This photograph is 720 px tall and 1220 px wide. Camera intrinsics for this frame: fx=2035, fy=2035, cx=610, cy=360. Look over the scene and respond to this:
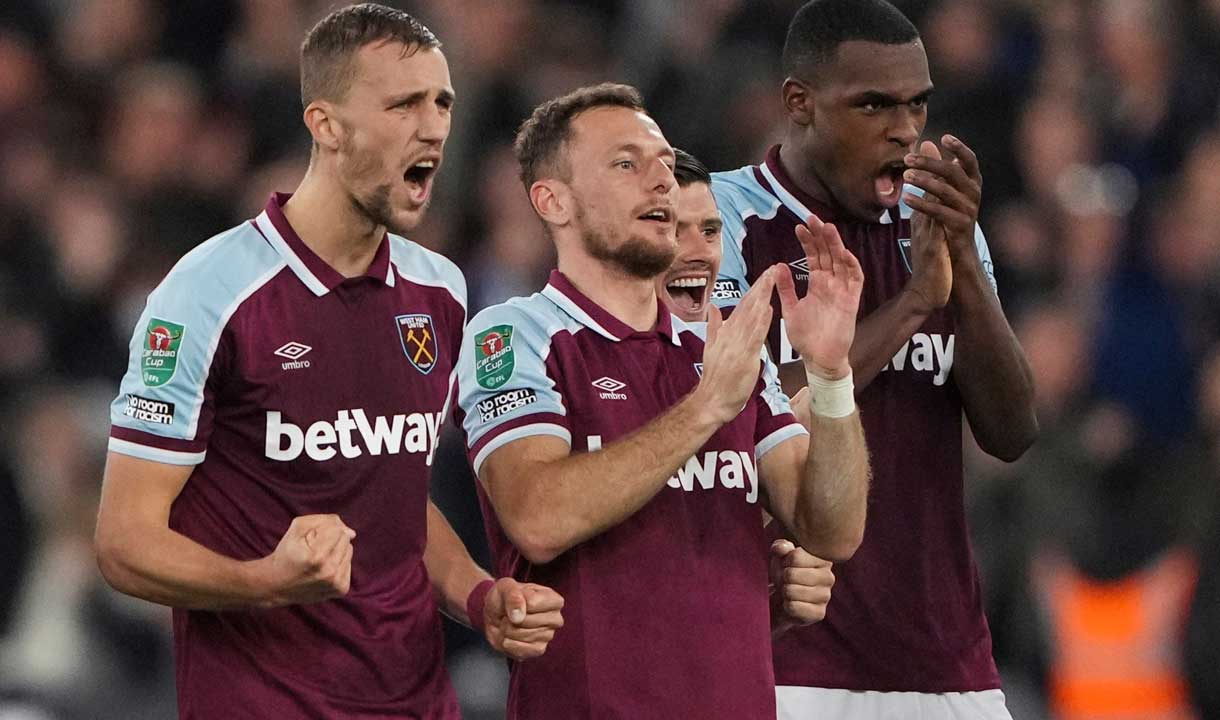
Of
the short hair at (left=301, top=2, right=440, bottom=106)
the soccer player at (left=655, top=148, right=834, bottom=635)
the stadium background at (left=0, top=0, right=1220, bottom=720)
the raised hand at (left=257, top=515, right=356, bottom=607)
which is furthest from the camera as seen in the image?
the stadium background at (left=0, top=0, right=1220, bottom=720)

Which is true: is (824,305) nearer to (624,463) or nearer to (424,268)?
(624,463)

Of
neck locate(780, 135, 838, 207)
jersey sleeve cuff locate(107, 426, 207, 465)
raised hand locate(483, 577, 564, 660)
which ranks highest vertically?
neck locate(780, 135, 838, 207)

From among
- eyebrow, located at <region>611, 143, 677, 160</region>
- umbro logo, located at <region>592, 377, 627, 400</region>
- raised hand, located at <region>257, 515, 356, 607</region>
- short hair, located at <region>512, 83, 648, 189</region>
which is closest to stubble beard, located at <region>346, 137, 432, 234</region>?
short hair, located at <region>512, 83, 648, 189</region>

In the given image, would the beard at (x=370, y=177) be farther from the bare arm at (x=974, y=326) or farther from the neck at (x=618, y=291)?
the bare arm at (x=974, y=326)

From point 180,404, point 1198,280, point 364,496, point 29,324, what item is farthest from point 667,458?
point 1198,280

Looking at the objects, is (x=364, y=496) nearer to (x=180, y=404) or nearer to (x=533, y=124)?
(x=180, y=404)

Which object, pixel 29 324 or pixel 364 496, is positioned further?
pixel 29 324

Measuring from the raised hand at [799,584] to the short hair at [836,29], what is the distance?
137cm

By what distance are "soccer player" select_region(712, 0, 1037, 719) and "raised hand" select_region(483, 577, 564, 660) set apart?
1.14 metres

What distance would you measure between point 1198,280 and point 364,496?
5.47 m

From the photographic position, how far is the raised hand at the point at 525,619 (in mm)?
3859

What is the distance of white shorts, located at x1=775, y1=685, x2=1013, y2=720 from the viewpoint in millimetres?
4879

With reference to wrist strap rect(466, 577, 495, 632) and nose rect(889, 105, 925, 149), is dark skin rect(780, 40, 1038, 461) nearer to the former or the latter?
nose rect(889, 105, 925, 149)

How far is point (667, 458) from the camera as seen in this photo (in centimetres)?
387
